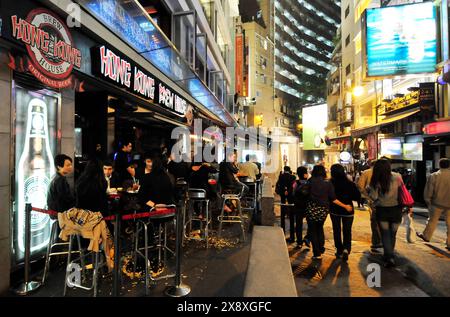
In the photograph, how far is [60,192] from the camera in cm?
434

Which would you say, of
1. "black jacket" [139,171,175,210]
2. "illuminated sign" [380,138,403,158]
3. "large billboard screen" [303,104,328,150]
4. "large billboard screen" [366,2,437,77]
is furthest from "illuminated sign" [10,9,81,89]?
"large billboard screen" [303,104,328,150]

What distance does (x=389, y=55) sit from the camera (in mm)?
13859

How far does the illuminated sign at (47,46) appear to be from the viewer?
3762 millimetres

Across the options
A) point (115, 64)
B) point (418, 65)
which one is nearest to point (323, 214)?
point (115, 64)

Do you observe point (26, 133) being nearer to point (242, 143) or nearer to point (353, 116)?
point (242, 143)

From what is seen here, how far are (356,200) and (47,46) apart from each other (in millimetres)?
6206

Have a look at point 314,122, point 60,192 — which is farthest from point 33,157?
point 314,122

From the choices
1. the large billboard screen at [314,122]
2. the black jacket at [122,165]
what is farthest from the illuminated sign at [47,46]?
the large billboard screen at [314,122]

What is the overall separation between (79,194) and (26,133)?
5.12ft

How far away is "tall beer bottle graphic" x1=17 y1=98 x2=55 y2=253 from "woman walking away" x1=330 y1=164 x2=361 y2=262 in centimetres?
563
